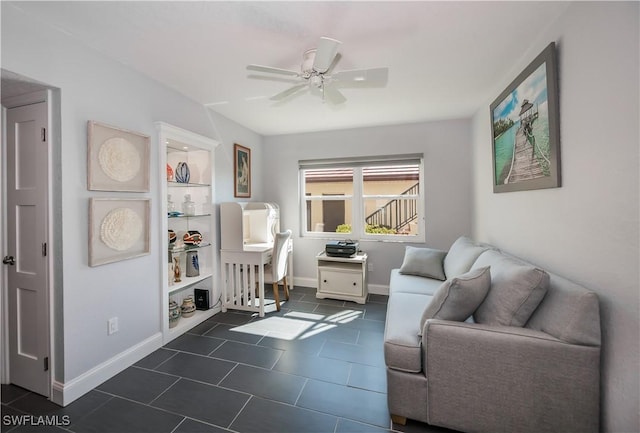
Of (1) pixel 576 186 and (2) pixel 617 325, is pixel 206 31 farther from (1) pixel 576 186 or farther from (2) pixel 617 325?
(2) pixel 617 325

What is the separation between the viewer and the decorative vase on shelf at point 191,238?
9.68 ft

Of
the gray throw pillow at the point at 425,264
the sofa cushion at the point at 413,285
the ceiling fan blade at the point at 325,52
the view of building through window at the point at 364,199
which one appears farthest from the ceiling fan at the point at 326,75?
the view of building through window at the point at 364,199

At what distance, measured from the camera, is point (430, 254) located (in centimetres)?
308

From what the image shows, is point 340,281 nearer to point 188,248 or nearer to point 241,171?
point 188,248

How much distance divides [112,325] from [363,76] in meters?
2.60

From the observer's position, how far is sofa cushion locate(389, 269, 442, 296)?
2.57 meters

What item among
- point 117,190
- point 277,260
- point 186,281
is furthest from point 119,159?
point 277,260

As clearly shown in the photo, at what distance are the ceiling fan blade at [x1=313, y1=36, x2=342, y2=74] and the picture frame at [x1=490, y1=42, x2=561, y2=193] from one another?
1358 millimetres

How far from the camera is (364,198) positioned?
411 centimetres

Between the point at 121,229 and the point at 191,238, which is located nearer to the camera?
the point at 121,229

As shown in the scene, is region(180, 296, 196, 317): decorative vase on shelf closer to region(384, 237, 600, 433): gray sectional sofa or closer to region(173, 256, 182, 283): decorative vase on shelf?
region(173, 256, 182, 283): decorative vase on shelf

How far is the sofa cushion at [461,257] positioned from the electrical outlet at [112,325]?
2836mm

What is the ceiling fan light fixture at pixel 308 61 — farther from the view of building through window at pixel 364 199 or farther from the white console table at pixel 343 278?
the white console table at pixel 343 278

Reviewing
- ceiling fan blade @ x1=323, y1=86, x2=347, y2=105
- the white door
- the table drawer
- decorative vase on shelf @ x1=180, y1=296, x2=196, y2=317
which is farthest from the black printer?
the white door
